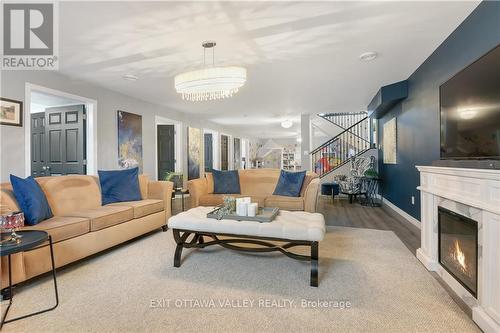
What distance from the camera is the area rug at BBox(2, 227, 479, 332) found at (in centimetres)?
161

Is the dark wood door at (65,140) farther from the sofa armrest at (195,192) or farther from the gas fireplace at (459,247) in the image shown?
the gas fireplace at (459,247)

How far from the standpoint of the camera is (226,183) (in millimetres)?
4426

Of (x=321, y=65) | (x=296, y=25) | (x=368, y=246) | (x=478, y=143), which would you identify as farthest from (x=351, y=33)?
(x=368, y=246)

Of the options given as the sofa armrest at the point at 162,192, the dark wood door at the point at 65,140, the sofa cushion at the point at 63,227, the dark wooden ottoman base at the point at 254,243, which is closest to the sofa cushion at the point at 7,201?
the sofa cushion at the point at 63,227

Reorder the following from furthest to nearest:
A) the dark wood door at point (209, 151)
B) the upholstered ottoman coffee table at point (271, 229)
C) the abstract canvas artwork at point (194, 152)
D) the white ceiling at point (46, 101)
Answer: the dark wood door at point (209, 151)
the abstract canvas artwork at point (194, 152)
the white ceiling at point (46, 101)
the upholstered ottoman coffee table at point (271, 229)

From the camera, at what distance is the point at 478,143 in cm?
187

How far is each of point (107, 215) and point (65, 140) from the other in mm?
2805

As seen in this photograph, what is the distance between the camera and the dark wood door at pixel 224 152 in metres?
10.1

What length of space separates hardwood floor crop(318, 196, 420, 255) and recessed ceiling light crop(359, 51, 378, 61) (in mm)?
2416

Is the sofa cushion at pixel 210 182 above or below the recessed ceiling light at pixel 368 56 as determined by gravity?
below

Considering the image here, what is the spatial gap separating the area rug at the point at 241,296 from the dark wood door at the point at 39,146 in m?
3.45

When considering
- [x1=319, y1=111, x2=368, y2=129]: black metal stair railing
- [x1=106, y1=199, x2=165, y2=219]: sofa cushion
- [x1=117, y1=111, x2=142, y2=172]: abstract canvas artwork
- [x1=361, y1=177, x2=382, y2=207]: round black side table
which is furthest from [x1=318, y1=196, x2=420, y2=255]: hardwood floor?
[x1=117, y1=111, x2=142, y2=172]: abstract canvas artwork

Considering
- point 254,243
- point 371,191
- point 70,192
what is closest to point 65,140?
point 70,192

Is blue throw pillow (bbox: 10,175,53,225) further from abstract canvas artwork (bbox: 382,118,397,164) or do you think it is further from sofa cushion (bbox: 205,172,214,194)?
abstract canvas artwork (bbox: 382,118,397,164)
